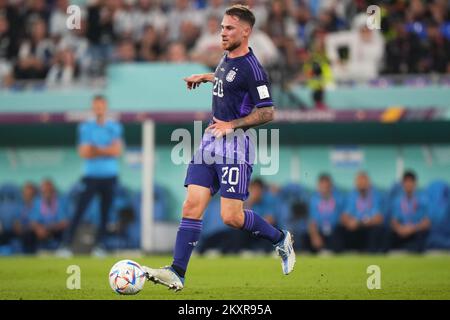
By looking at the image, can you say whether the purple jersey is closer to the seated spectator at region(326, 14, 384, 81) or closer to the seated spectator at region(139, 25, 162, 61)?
the seated spectator at region(326, 14, 384, 81)

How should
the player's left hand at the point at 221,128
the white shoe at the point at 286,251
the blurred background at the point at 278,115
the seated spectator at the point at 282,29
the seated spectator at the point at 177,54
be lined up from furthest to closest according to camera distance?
the seated spectator at the point at 282,29 → the seated spectator at the point at 177,54 → the blurred background at the point at 278,115 → the white shoe at the point at 286,251 → the player's left hand at the point at 221,128

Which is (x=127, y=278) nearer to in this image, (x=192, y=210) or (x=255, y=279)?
(x=192, y=210)

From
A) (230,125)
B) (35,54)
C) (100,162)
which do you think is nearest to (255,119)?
(230,125)

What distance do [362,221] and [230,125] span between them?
8.69m

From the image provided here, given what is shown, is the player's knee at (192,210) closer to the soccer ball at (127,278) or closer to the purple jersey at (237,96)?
the purple jersey at (237,96)

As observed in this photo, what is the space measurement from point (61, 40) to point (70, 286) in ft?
35.6

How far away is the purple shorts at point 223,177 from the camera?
30.8 ft

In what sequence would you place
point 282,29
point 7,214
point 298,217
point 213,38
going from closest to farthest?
1. point 298,217
2. point 213,38
3. point 7,214
4. point 282,29

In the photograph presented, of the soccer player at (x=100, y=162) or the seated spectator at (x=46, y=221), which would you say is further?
the seated spectator at (x=46, y=221)

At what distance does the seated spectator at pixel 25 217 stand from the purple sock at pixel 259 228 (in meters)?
9.39

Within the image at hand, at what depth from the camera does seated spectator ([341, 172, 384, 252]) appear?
17328mm

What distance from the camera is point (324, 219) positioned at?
58.1 feet

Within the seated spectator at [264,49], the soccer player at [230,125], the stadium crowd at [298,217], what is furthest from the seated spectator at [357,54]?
the soccer player at [230,125]

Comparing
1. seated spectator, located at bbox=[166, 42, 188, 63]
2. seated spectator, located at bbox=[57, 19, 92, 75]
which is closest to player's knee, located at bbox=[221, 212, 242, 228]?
seated spectator, located at bbox=[166, 42, 188, 63]
